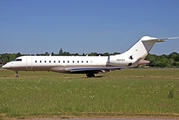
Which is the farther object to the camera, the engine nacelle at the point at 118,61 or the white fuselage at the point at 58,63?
the engine nacelle at the point at 118,61

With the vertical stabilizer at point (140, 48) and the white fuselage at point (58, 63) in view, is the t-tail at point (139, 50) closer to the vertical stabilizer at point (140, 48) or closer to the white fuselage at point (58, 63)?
the vertical stabilizer at point (140, 48)

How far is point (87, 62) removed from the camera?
4056cm

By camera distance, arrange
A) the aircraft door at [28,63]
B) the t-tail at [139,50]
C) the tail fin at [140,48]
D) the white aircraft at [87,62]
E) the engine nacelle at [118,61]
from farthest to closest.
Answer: the tail fin at [140,48], the t-tail at [139,50], the engine nacelle at [118,61], the white aircraft at [87,62], the aircraft door at [28,63]

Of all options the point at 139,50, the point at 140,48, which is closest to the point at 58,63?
the point at 139,50

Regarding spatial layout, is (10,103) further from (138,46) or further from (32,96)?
(138,46)

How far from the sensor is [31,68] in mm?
39031

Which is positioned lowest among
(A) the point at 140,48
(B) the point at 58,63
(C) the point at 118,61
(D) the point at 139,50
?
(B) the point at 58,63

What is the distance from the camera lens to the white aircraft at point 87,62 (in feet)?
127

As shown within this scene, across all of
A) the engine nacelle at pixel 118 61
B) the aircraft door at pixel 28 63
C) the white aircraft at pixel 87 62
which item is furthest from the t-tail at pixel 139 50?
the aircraft door at pixel 28 63

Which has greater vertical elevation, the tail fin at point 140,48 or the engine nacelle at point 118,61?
the tail fin at point 140,48

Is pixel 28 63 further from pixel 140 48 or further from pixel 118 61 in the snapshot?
pixel 140 48

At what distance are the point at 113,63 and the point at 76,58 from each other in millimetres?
4493

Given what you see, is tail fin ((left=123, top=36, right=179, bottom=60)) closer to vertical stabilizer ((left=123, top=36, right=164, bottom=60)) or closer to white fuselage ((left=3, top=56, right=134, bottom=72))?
vertical stabilizer ((left=123, top=36, right=164, bottom=60))

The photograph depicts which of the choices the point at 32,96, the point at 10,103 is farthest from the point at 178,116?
the point at 32,96
